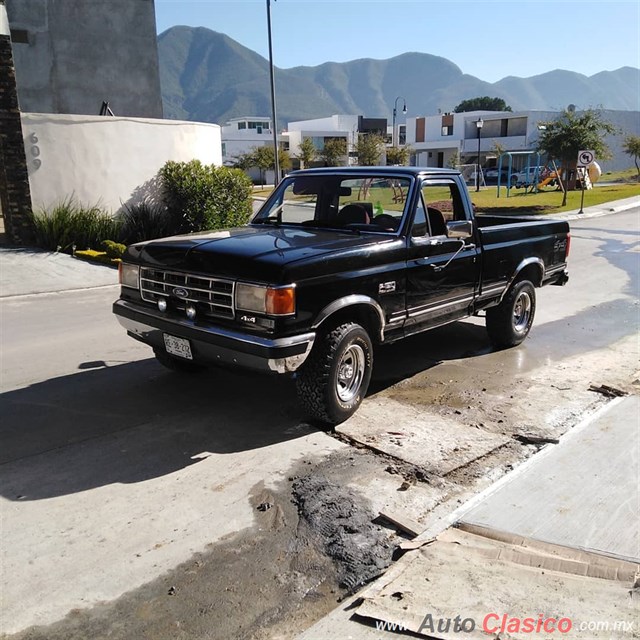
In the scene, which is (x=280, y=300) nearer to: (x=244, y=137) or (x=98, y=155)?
(x=98, y=155)

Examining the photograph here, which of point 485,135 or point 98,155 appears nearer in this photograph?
point 98,155

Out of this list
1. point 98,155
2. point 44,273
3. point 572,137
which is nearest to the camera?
point 44,273

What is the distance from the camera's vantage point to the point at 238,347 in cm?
423

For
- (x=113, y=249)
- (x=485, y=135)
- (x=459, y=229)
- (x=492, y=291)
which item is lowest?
(x=113, y=249)

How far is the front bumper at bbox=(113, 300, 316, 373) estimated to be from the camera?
4.14m

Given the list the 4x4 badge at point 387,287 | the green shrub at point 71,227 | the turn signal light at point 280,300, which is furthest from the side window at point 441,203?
the green shrub at point 71,227

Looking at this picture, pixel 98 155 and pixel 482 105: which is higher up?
pixel 482 105

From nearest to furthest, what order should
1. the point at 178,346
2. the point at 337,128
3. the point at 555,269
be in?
the point at 178,346
the point at 555,269
the point at 337,128

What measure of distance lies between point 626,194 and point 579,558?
3624cm

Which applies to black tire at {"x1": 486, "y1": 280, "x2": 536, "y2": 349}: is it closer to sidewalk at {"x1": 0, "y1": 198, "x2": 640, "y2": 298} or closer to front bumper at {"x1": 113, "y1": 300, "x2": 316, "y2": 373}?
front bumper at {"x1": 113, "y1": 300, "x2": 316, "y2": 373}

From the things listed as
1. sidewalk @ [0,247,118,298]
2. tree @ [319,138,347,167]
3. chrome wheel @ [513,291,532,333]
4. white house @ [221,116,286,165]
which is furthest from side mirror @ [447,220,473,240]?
white house @ [221,116,286,165]

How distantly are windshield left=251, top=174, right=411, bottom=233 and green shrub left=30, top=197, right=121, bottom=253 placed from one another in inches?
335

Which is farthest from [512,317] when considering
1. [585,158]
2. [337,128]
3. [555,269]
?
[337,128]

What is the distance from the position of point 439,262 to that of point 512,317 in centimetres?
183
